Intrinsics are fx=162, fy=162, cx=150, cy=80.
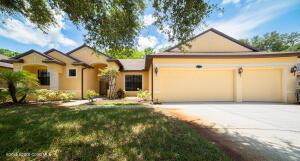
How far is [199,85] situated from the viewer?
40.8 feet

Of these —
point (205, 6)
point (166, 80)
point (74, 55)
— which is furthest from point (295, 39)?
point (74, 55)

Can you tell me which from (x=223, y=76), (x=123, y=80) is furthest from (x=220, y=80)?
(x=123, y=80)

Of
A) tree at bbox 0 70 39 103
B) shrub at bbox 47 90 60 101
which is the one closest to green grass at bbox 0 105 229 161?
tree at bbox 0 70 39 103

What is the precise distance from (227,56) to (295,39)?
34572 millimetres

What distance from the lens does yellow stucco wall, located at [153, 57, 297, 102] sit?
12.1 m

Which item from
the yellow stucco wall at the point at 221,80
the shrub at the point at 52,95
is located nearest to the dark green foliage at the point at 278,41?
the yellow stucco wall at the point at 221,80

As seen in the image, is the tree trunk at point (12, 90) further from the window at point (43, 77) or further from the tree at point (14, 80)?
the window at point (43, 77)

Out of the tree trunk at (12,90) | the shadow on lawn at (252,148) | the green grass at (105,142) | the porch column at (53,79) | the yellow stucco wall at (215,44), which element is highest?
the yellow stucco wall at (215,44)

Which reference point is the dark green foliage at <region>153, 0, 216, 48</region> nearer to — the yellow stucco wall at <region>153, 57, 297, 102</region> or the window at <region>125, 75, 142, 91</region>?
the yellow stucco wall at <region>153, 57, 297, 102</region>

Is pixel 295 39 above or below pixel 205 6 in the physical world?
above

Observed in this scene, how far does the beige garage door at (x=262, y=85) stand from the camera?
12203mm

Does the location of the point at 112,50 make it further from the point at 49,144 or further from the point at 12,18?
the point at 49,144

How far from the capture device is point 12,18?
914 cm

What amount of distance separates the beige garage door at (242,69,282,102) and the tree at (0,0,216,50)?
7.66 meters
